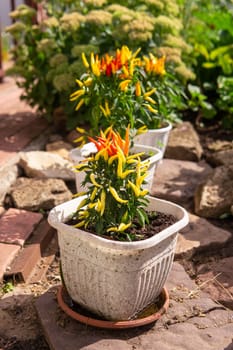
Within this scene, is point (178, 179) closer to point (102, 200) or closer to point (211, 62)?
point (211, 62)

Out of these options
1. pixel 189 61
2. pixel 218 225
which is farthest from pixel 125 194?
pixel 189 61

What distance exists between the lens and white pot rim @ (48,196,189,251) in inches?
101

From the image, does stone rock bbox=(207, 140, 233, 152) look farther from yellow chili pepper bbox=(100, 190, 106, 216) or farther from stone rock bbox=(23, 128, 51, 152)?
yellow chili pepper bbox=(100, 190, 106, 216)

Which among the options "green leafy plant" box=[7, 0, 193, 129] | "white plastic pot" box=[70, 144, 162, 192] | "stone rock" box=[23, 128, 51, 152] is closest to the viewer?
"white plastic pot" box=[70, 144, 162, 192]

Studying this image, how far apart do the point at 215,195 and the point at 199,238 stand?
1.51ft

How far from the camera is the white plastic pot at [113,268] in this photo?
8.57ft

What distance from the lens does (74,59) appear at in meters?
4.99

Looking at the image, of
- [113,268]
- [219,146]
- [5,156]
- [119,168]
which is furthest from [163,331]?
[219,146]

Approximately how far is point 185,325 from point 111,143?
2.99 ft

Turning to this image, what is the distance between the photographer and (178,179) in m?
4.56

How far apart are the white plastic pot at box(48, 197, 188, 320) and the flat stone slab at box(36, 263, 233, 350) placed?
103mm

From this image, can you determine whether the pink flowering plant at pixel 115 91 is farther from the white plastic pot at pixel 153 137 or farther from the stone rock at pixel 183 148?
the stone rock at pixel 183 148

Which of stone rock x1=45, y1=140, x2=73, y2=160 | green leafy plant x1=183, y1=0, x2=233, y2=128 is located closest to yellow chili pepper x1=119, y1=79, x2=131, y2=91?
stone rock x1=45, y1=140, x2=73, y2=160

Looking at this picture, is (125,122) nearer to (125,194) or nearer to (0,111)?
(125,194)
